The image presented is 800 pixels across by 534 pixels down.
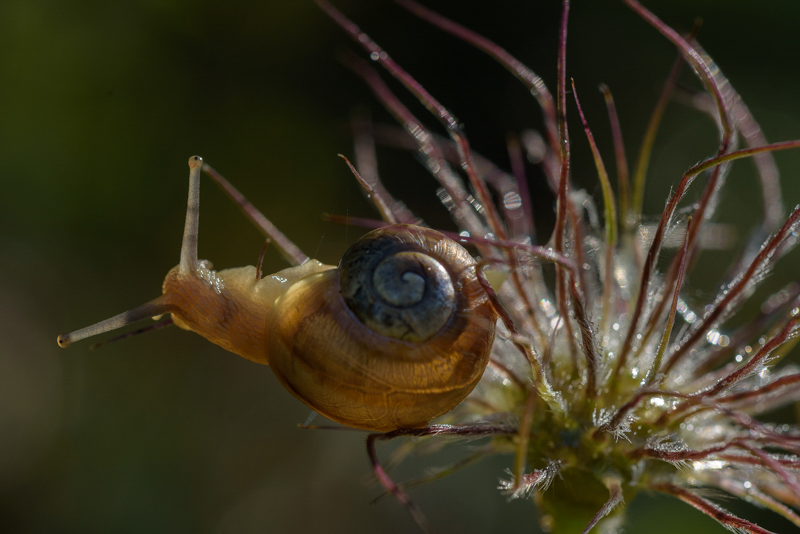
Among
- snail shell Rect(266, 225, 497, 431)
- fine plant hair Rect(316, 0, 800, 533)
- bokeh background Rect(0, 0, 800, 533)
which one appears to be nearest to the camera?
snail shell Rect(266, 225, 497, 431)

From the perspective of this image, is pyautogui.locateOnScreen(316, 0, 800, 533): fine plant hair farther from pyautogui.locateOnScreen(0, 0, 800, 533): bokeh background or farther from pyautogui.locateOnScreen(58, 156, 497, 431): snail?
pyautogui.locateOnScreen(0, 0, 800, 533): bokeh background

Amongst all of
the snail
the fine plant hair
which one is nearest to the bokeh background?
the fine plant hair

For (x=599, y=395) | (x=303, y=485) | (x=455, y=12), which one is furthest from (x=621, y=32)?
(x=599, y=395)

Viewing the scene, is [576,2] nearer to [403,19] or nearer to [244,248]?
[403,19]

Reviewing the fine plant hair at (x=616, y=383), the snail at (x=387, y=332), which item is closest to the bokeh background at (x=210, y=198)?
the fine plant hair at (x=616, y=383)

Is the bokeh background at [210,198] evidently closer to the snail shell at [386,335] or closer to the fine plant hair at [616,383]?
the fine plant hair at [616,383]
